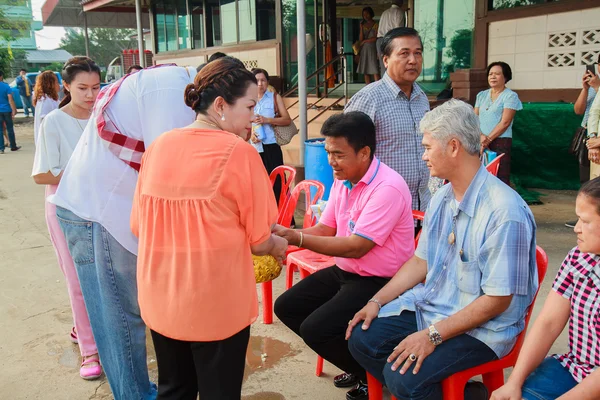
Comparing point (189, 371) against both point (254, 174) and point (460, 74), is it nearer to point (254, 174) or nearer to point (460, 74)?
Result: point (254, 174)

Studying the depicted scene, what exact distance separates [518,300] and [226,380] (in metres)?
1.07

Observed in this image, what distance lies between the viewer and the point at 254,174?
1738 millimetres

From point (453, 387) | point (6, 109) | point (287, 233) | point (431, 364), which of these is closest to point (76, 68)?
point (287, 233)

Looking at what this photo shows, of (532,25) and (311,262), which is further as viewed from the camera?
(532,25)

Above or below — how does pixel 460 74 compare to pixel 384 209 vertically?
above

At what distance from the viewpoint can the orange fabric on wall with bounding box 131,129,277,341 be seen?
1700 mm

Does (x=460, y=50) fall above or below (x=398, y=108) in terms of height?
above

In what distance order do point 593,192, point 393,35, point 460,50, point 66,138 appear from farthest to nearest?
point 460,50 < point 393,35 < point 66,138 < point 593,192

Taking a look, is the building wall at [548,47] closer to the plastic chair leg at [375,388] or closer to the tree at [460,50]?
the tree at [460,50]

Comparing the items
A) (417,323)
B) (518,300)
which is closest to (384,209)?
(417,323)

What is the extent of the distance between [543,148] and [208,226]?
6187 mm

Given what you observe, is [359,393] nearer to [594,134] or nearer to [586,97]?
[594,134]

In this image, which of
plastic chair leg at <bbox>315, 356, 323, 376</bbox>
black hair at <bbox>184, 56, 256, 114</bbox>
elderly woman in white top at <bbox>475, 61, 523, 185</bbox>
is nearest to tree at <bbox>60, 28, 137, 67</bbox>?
elderly woman in white top at <bbox>475, 61, 523, 185</bbox>

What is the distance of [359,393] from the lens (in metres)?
2.68
